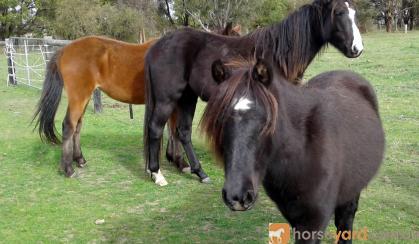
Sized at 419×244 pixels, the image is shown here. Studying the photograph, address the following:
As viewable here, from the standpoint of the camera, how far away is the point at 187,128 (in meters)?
5.29

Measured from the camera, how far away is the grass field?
150 inches

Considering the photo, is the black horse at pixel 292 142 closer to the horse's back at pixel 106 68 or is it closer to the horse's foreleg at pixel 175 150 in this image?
the horse's foreleg at pixel 175 150

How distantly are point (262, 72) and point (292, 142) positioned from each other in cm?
45

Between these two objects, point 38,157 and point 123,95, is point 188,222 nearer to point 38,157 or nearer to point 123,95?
point 123,95

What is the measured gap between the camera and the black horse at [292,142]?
208 centimetres

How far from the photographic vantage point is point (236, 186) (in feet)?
6.69

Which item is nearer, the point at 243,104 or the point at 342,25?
the point at 243,104

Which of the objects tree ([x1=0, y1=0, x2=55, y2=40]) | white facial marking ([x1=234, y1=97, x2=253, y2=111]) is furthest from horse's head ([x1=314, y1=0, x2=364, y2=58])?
tree ([x1=0, y1=0, x2=55, y2=40])

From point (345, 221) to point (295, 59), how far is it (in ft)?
5.81

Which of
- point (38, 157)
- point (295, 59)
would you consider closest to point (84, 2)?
point (38, 157)

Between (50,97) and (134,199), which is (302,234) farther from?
(50,97)

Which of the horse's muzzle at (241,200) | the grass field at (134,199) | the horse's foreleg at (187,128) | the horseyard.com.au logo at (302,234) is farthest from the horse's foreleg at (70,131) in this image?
the horse's muzzle at (241,200)

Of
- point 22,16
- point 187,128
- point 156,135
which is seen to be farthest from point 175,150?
point 22,16

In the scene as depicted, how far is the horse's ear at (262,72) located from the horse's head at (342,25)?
251 cm
